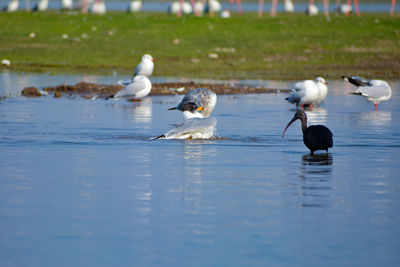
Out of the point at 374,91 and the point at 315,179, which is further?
the point at 374,91

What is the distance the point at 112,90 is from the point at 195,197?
15564mm

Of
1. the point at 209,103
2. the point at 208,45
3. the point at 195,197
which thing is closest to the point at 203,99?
the point at 209,103

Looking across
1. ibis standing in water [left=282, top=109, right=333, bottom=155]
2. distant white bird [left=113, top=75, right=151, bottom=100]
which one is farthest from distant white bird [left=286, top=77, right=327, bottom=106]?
ibis standing in water [left=282, top=109, right=333, bottom=155]

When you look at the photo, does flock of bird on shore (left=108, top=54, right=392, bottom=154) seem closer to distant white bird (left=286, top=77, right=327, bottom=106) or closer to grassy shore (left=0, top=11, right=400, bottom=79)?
distant white bird (left=286, top=77, right=327, bottom=106)

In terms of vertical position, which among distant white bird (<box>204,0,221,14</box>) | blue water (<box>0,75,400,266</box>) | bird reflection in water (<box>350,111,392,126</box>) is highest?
distant white bird (<box>204,0,221,14</box>)

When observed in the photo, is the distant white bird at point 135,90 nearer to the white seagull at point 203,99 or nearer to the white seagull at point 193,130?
the white seagull at point 203,99

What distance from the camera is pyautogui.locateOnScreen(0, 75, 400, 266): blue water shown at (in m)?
7.18

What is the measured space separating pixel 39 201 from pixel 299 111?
626 centimetres

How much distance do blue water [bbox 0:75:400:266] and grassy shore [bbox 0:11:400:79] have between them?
17.8 meters

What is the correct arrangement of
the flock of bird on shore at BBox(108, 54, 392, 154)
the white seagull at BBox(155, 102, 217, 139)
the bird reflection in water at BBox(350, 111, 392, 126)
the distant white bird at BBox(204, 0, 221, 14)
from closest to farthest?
the flock of bird on shore at BBox(108, 54, 392, 154)
the white seagull at BBox(155, 102, 217, 139)
the bird reflection in water at BBox(350, 111, 392, 126)
the distant white bird at BBox(204, 0, 221, 14)

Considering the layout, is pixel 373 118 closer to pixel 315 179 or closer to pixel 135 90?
pixel 135 90

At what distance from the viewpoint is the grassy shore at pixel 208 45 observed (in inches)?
1351

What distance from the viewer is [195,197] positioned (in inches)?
365

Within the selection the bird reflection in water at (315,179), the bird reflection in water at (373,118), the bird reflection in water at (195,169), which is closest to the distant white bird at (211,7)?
the bird reflection in water at (373,118)
